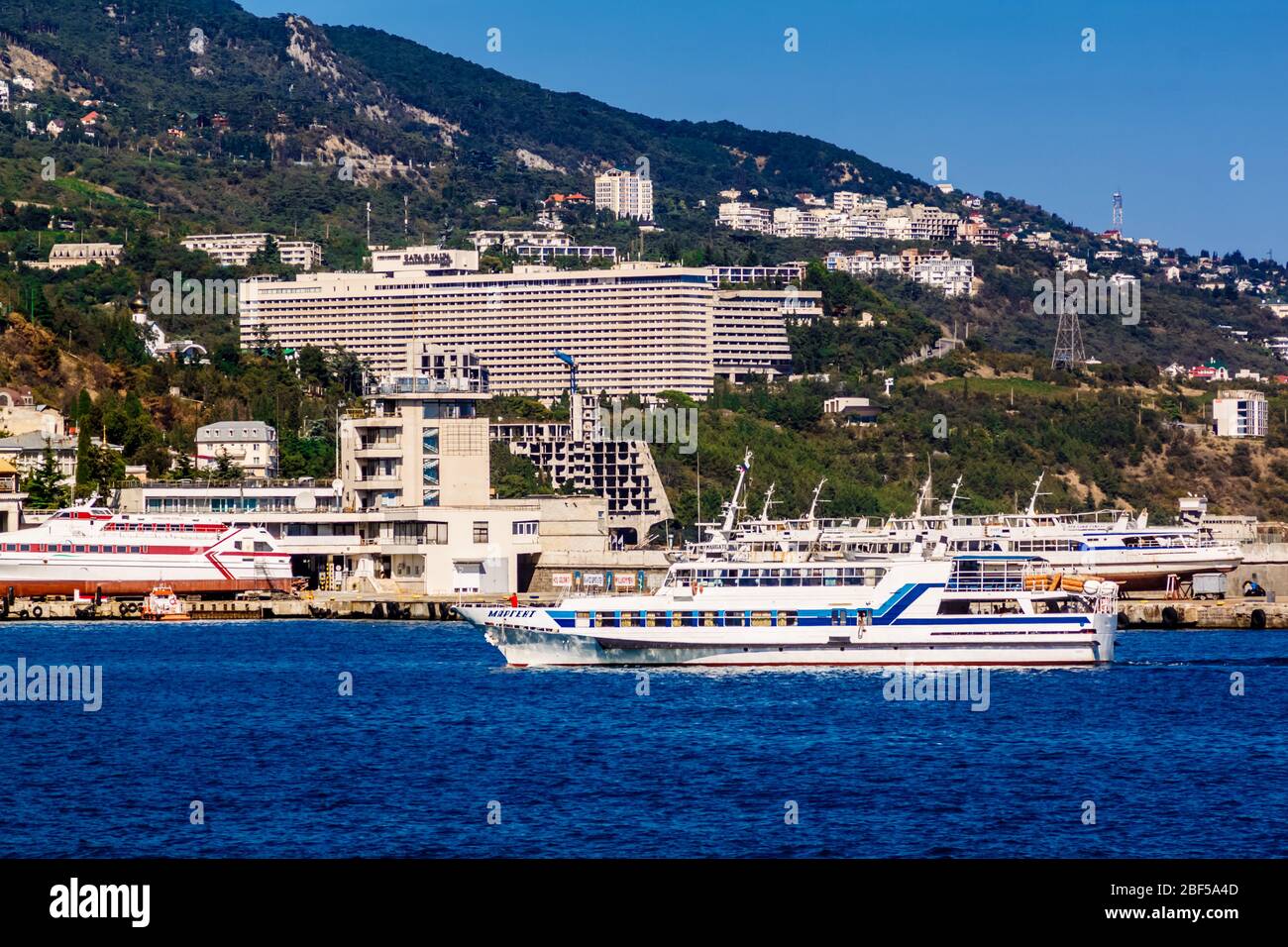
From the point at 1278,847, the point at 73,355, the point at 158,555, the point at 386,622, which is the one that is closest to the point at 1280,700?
the point at 1278,847

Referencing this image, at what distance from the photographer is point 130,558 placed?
394 feet

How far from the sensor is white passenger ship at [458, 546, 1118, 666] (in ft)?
251

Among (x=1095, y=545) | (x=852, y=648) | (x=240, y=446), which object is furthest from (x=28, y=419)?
(x=852, y=648)

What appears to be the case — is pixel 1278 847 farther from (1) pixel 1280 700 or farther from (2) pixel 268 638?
(2) pixel 268 638

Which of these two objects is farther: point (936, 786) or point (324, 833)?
point (936, 786)

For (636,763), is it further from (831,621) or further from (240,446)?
(240,446)

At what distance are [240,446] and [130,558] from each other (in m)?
31.4

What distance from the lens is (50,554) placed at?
11912cm

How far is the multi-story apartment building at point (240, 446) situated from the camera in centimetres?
15000

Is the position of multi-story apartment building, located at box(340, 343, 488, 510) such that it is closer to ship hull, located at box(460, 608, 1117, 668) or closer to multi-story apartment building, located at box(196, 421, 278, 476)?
multi-story apartment building, located at box(196, 421, 278, 476)

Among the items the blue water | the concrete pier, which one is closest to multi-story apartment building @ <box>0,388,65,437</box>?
the blue water

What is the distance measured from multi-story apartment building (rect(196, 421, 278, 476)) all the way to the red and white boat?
89.0 ft

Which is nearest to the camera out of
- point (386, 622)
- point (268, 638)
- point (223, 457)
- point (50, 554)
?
point (268, 638)
